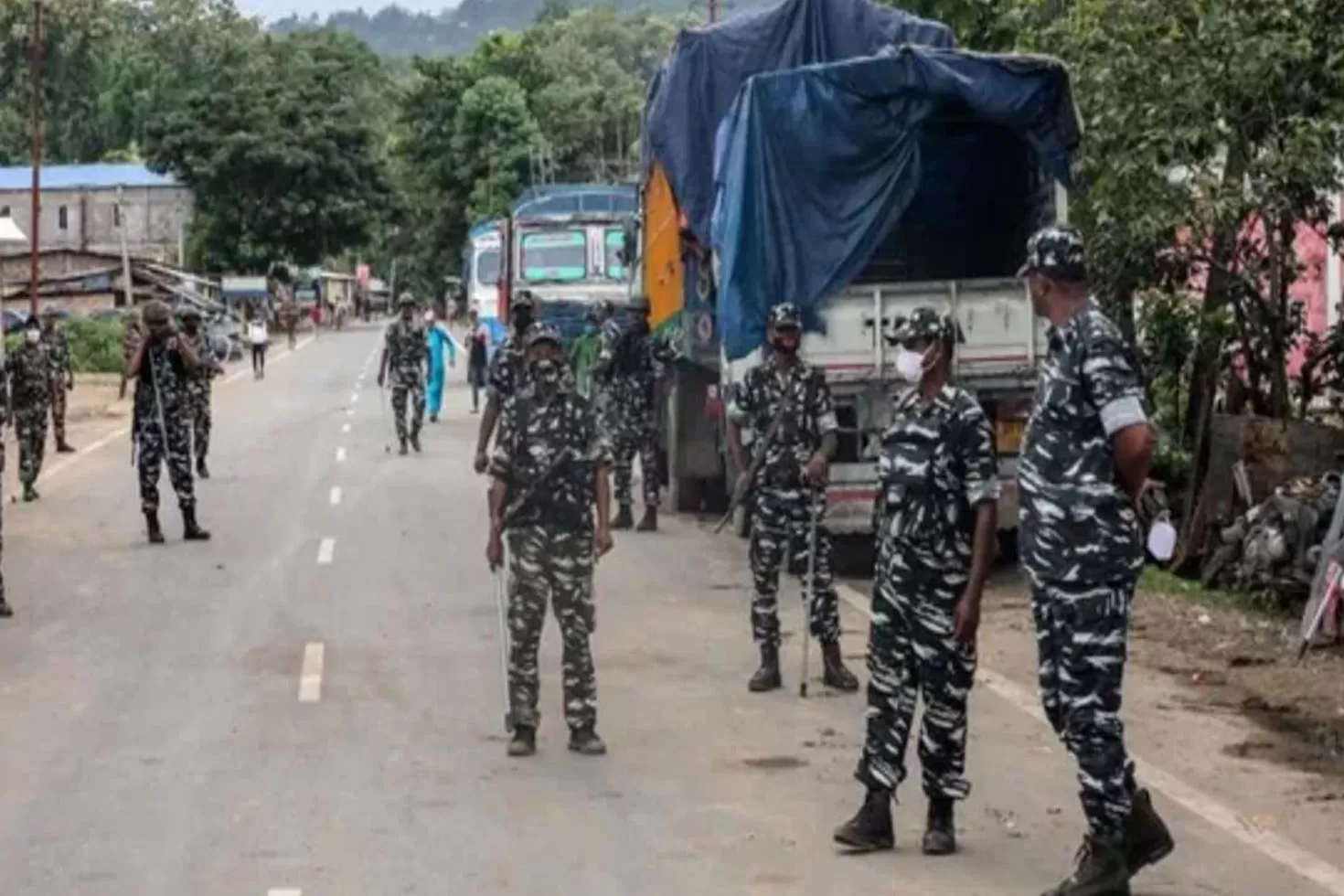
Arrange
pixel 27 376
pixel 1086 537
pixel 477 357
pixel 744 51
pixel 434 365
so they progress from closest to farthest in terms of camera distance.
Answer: pixel 1086 537 → pixel 744 51 → pixel 27 376 → pixel 434 365 → pixel 477 357

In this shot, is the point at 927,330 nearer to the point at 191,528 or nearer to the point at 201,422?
the point at 191,528

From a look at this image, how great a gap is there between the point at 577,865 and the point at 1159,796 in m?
2.57

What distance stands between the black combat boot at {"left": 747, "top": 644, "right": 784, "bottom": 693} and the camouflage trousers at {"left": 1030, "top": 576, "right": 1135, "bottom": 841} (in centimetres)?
450

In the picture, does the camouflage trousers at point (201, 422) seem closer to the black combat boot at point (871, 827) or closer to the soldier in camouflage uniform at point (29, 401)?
the soldier in camouflage uniform at point (29, 401)

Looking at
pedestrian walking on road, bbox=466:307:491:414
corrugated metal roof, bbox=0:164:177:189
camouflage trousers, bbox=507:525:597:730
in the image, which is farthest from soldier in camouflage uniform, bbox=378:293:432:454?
corrugated metal roof, bbox=0:164:177:189

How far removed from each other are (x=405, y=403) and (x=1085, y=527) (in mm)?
21975

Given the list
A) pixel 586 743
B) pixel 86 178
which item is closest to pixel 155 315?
pixel 586 743

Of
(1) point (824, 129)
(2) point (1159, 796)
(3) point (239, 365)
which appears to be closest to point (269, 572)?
(1) point (824, 129)

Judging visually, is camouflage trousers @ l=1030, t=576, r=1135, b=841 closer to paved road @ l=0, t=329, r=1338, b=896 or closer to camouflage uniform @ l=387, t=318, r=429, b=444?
paved road @ l=0, t=329, r=1338, b=896

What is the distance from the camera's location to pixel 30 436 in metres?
23.2

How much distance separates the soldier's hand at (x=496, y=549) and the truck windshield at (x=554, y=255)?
79.8 feet

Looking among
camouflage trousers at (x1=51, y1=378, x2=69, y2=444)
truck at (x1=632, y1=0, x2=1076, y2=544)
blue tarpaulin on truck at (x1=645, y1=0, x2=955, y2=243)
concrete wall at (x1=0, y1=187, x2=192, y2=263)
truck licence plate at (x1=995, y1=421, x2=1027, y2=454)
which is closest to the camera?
truck at (x1=632, y1=0, x2=1076, y2=544)

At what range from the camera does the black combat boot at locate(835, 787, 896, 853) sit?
848 cm

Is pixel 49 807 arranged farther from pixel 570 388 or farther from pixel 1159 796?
pixel 1159 796
